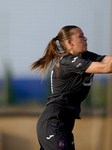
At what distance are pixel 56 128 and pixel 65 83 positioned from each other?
32 centimetres

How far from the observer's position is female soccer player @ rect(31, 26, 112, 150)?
5.84 ft

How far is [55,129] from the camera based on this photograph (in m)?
1.80

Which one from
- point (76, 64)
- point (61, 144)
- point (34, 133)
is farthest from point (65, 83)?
point (34, 133)

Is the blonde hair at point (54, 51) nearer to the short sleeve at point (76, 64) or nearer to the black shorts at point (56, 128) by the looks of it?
the short sleeve at point (76, 64)

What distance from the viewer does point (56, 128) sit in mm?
1798

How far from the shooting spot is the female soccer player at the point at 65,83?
178 cm

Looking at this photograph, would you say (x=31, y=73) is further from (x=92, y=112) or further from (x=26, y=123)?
(x=92, y=112)

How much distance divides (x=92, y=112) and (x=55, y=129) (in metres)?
1.67

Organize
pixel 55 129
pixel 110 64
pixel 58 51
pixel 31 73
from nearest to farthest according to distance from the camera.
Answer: pixel 110 64 < pixel 55 129 < pixel 58 51 < pixel 31 73

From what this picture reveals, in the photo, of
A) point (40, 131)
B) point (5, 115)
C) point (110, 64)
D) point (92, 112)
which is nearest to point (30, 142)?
point (5, 115)

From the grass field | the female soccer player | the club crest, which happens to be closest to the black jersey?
the female soccer player

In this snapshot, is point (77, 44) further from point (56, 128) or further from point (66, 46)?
point (56, 128)

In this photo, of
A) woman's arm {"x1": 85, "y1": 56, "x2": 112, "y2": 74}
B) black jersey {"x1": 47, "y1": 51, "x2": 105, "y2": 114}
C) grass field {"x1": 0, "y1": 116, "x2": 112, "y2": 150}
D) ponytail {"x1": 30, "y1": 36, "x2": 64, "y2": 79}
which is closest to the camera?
woman's arm {"x1": 85, "y1": 56, "x2": 112, "y2": 74}

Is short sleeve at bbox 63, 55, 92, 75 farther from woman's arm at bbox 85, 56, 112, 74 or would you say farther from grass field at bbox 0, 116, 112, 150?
grass field at bbox 0, 116, 112, 150
